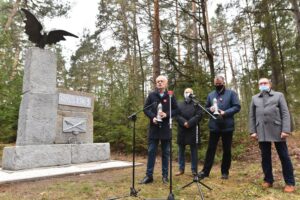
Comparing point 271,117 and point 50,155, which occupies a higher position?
point 271,117

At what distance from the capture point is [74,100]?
690 cm

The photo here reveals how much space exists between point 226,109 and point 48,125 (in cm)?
397

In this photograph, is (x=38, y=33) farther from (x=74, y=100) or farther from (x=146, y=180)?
(x=146, y=180)

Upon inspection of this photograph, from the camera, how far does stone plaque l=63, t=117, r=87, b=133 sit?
21.7ft

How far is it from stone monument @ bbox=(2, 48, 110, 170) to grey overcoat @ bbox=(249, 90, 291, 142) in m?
4.05

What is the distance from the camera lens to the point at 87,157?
660 centimetres

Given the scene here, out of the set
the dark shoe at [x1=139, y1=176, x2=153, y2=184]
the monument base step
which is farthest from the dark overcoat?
the monument base step

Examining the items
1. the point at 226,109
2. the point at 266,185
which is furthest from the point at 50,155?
the point at 266,185

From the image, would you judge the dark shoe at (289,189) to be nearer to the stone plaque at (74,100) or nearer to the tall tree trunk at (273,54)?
the stone plaque at (74,100)

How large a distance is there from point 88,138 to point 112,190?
3.39 metres

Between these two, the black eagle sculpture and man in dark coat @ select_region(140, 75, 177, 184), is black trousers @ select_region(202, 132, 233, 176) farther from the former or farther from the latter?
the black eagle sculpture

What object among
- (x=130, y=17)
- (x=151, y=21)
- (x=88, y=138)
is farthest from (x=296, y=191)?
(x=130, y=17)

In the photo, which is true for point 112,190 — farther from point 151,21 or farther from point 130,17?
point 130,17

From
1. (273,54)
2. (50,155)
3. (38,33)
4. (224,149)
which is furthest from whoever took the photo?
(273,54)
